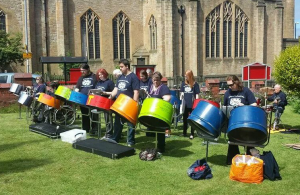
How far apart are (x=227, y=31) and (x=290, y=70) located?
2684cm

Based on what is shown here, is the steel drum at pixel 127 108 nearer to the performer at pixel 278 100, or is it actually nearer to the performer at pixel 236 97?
the performer at pixel 236 97

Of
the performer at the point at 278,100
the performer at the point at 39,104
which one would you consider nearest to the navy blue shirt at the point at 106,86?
the performer at the point at 39,104

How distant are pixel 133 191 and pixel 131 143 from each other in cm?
261

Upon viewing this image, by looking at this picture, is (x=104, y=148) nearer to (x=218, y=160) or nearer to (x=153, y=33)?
(x=218, y=160)

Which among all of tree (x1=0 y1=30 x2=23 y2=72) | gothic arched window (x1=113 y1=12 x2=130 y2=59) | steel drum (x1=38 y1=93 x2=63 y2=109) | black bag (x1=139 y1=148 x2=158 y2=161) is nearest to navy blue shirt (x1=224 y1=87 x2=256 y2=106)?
black bag (x1=139 y1=148 x2=158 y2=161)

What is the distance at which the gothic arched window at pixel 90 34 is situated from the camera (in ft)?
90.4

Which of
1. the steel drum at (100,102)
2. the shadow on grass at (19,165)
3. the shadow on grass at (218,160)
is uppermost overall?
the steel drum at (100,102)

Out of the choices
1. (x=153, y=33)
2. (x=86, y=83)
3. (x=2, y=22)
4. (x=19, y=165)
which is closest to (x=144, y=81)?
(x=86, y=83)

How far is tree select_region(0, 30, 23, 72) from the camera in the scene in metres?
22.0

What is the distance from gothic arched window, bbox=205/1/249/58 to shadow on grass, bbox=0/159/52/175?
28.4m

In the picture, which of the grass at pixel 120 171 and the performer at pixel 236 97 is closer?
the grass at pixel 120 171

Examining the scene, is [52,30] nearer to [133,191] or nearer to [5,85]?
[5,85]

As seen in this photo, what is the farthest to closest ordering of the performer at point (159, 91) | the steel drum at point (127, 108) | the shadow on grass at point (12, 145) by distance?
the shadow on grass at point (12, 145) < the performer at point (159, 91) < the steel drum at point (127, 108)

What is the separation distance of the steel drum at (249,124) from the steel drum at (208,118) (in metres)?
0.23
